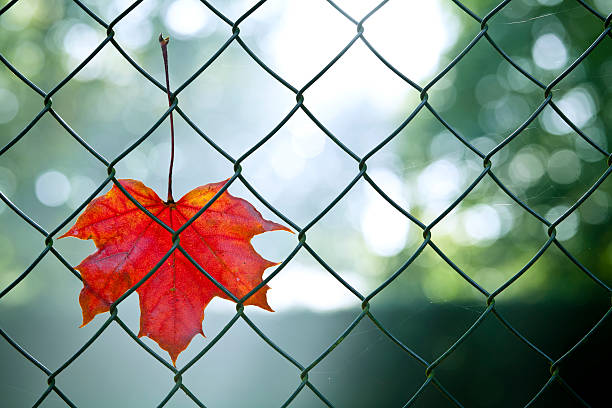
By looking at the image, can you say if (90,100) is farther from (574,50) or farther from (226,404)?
(574,50)

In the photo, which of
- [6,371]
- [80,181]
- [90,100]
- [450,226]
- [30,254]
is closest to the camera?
[6,371]

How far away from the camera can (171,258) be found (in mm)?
760

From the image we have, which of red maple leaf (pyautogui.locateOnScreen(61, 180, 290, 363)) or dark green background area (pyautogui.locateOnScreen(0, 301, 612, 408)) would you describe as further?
dark green background area (pyautogui.locateOnScreen(0, 301, 612, 408))

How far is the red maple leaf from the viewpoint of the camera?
708 mm

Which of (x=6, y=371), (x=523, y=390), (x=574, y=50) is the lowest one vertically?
(x=6, y=371)

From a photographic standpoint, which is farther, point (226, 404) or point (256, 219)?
point (226, 404)

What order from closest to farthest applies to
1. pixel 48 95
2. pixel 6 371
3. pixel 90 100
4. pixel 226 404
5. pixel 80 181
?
pixel 48 95 → pixel 6 371 → pixel 226 404 → pixel 80 181 → pixel 90 100

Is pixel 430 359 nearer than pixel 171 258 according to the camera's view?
No

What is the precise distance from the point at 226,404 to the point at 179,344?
212 inches

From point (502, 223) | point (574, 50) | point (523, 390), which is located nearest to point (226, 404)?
point (523, 390)

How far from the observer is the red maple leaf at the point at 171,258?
71 cm

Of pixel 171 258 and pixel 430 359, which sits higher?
pixel 430 359

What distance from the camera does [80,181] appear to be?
30.4 ft

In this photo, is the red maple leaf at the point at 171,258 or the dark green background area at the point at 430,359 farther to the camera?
the dark green background area at the point at 430,359
